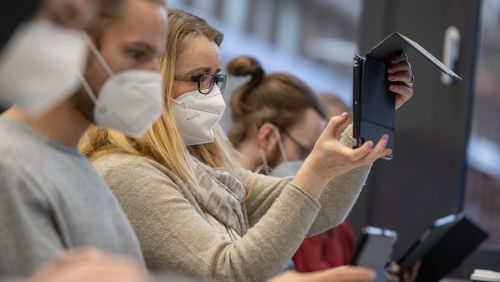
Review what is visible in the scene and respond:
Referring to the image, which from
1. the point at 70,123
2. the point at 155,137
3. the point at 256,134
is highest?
the point at 70,123

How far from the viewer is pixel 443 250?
107 inches

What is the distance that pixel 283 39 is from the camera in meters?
4.05

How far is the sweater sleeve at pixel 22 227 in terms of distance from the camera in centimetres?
121

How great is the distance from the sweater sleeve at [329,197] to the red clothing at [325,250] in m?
0.79

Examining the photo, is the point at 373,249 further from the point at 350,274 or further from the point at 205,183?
the point at 205,183

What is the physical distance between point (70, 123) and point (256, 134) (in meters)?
1.70

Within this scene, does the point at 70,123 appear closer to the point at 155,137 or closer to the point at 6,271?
the point at 6,271

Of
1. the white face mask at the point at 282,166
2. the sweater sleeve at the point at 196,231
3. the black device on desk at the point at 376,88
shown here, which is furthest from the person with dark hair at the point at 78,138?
the white face mask at the point at 282,166

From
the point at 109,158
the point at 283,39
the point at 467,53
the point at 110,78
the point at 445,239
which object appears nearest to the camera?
the point at 110,78

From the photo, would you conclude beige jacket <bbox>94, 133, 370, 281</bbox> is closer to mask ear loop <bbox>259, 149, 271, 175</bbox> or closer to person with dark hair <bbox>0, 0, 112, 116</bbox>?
person with dark hair <bbox>0, 0, 112, 116</bbox>

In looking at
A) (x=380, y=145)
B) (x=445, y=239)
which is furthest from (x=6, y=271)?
(x=445, y=239)

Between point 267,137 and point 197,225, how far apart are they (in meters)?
1.32

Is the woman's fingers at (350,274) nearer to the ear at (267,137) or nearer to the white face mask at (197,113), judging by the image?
the white face mask at (197,113)

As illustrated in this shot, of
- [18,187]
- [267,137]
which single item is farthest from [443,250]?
[18,187]
